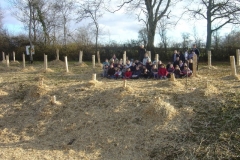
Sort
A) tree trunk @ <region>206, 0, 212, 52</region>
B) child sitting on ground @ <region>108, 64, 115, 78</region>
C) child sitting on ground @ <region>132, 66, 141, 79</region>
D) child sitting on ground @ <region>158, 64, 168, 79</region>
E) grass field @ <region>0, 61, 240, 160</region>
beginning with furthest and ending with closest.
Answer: tree trunk @ <region>206, 0, 212, 52</region> < child sitting on ground @ <region>108, 64, 115, 78</region> < child sitting on ground @ <region>132, 66, 141, 79</region> < child sitting on ground @ <region>158, 64, 168, 79</region> < grass field @ <region>0, 61, 240, 160</region>

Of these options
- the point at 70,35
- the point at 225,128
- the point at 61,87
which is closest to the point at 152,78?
the point at 61,87

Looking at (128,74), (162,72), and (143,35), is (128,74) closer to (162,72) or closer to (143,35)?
(162,72)

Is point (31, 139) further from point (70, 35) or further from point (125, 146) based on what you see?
point (70, 35)

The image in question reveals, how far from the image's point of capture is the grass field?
627 cm

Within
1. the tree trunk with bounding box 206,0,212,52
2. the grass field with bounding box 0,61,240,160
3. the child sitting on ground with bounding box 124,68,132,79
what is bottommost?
the grass field with bounding box 0,61,240,160

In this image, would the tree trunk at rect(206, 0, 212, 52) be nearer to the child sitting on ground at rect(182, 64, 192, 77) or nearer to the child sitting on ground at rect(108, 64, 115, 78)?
the child sitting on ground at rect(182, 64, 192, 77)

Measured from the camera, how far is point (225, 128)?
648 centimetres

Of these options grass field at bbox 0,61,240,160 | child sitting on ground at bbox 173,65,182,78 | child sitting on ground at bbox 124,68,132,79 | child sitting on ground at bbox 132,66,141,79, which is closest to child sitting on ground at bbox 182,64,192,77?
A: child sitting on ground at bbox 173,65,182,78

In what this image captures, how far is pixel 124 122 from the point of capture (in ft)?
23.9

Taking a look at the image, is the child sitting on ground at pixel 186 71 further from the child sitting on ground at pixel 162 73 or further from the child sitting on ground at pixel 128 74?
the child sitting on ground at pixel 128 74

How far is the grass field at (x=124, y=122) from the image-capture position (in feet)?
20.6

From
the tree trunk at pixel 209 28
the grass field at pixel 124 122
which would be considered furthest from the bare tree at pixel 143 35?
the grass field at pixel 124 122

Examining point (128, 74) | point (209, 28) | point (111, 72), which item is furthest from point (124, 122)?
point (209, 28)

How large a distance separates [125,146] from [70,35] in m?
22.8
